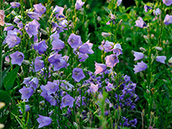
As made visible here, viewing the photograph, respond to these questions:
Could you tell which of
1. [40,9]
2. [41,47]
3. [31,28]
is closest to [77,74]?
[41,47]

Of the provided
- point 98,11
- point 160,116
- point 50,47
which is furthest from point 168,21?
point 98,11

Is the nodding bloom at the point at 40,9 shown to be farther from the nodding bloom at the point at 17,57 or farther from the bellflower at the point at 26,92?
the bellflower at the point at 26,92

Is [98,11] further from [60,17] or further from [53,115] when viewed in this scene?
[53,115]

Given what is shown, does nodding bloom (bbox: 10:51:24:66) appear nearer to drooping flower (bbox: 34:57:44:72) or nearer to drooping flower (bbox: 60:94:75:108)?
drooping flower (bbox: 34:57:44:72)

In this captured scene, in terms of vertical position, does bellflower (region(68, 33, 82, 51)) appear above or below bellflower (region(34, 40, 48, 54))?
above

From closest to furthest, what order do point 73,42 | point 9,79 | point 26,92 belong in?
point 73,42 → point 26,92 → point 9,79

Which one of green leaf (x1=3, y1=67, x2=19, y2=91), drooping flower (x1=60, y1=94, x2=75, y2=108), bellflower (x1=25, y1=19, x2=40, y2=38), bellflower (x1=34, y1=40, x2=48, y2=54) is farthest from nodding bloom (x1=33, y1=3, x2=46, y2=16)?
drooping flower (x1=60, y1=94, x2=75, y2=108)

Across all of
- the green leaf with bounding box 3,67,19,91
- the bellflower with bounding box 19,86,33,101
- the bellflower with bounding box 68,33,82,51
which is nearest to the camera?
the bellflower with bounding box 68,33,82,51

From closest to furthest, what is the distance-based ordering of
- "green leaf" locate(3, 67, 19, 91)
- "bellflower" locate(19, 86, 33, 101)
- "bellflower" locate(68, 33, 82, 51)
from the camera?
"bellflower" locate(68, 33, 82, 51), "bellflower" locate(19, 86, 33, 101), "green leaf" locate(3, 67, 19, 91)

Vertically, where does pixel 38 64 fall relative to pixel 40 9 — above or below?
below

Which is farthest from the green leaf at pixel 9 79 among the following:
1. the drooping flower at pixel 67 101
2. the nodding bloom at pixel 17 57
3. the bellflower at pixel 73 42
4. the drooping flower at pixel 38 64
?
the bellflower at pixel 73 42

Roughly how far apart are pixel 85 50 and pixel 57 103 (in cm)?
46

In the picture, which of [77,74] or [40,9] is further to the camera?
[40,9]

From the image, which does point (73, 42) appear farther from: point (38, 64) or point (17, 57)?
point (17, 57)
